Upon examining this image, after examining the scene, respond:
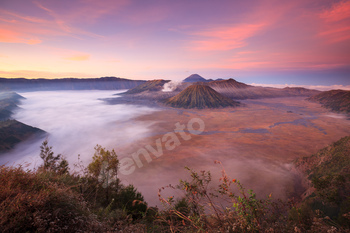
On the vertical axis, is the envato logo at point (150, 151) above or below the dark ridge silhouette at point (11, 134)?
below

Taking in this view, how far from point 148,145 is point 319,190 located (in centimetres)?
4166

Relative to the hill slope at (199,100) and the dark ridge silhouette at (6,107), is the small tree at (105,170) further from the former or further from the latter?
the hill slope at (199,100)

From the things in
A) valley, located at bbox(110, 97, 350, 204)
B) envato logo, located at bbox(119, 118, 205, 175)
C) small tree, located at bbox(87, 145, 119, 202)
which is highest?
small tree, located at bbox(87, 145, 119, 202)

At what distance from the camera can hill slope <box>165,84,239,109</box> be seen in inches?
A: 5418

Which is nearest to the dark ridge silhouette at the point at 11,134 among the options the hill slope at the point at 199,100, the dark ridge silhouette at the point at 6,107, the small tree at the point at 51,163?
the dark ridge silhouette at the point at 6,107

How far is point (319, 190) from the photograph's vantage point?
589 inches

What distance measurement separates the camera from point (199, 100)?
468 ft

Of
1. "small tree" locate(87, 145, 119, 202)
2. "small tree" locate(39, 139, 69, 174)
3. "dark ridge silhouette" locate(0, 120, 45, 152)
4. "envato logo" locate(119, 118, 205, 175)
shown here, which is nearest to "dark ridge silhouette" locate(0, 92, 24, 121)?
"dark ridge silhouette" locate(0, 120, 45, 152)

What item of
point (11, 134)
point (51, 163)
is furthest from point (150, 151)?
point (11, 134)

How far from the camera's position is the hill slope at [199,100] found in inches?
5418

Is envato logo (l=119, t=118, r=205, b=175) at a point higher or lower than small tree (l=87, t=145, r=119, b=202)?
lower

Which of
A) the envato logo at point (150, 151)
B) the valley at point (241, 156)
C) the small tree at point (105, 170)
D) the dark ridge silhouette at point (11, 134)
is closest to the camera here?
the small tree at point (105, 170)

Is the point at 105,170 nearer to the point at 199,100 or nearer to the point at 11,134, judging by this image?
the point at 11,134

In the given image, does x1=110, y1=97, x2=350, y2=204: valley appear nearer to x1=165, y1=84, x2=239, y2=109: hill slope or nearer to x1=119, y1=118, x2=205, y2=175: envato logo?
x1=119, y1=118, x2=205, y2=175: envato logo
